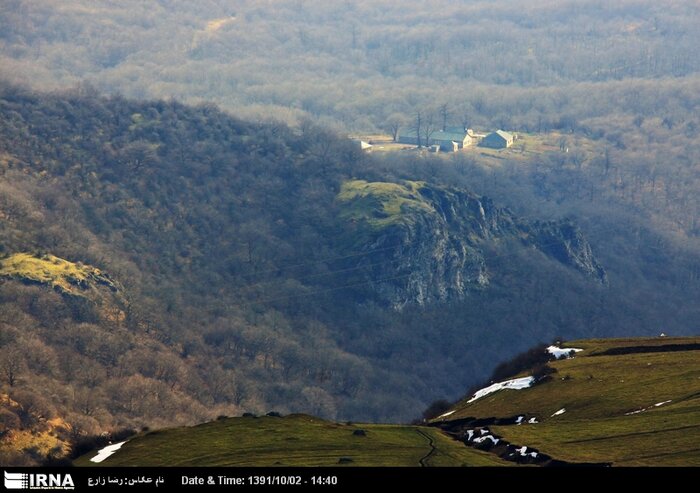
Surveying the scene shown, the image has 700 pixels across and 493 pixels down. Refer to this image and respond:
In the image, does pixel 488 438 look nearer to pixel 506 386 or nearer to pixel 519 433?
pixel 519 433

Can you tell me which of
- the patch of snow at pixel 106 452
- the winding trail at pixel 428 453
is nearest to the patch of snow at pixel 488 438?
the winding trail at pixel 428 453

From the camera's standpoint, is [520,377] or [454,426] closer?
[454,426]
